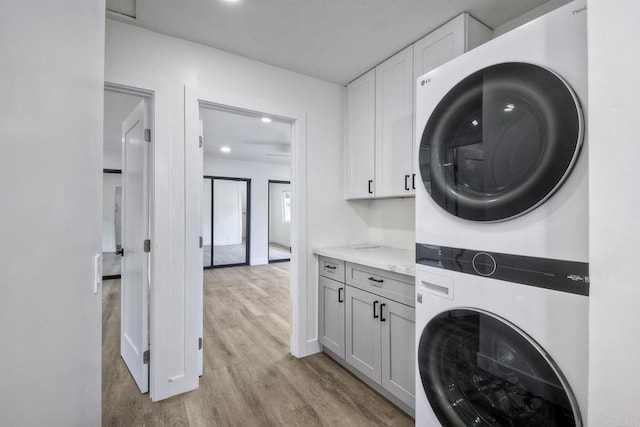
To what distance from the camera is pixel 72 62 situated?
2.08 feet

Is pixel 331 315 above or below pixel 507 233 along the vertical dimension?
below

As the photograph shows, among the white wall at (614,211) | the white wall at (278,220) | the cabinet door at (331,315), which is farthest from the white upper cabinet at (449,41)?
the white wall at (278,220)

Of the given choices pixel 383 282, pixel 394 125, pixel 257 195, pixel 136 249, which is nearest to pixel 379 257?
pixel 383 282

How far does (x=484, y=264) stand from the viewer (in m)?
1.02

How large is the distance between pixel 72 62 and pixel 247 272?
522 cm

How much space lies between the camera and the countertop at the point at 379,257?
1672 millimetres

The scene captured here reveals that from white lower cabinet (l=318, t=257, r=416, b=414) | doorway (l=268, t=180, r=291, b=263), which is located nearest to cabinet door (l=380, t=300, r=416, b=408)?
white lower cabinet (l=318, t=257, r=416, b=414)

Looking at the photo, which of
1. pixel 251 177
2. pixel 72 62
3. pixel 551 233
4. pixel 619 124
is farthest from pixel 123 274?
pixel 251 177

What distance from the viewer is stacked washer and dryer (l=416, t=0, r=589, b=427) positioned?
813 millimetres

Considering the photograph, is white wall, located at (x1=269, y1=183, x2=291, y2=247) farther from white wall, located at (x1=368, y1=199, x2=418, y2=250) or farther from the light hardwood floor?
white wall, located at (x1=368, y1=199, x2=418, y2=250)

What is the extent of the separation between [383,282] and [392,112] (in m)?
1.26

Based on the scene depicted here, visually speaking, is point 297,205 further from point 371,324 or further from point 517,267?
point 517,267

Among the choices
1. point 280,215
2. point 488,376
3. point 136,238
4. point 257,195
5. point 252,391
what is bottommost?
point 252,391

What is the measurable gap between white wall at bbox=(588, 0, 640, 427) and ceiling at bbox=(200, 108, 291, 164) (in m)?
2.51
